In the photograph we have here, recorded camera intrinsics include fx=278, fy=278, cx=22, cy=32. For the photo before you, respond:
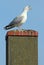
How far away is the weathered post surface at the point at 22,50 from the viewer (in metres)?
7.34

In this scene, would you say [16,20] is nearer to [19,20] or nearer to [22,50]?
[19,20]

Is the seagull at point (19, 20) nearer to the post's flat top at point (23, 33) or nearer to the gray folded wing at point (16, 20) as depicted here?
the gray folded wing at point (16, 20)

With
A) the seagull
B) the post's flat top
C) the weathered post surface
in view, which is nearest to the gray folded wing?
the seagull

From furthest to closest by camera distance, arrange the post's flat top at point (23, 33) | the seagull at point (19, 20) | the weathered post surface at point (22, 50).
→ 1. the seagull at point (19, 20)
2. the post's flat top at point (23, 33)
3. the weathered post surface at point (22, 50)

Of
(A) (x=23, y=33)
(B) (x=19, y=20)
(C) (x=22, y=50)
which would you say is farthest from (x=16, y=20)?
(C) (x=22, y=50)

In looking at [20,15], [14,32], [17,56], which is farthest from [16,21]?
[17,56]

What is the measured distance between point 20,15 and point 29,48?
219 centimetres

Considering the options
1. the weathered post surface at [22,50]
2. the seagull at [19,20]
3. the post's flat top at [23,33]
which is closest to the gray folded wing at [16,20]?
the seagull at [19,20]

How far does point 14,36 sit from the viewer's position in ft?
25.2

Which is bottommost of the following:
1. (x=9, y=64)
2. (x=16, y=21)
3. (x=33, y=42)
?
(x=9, y=64)

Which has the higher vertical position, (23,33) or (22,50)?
(23,33)

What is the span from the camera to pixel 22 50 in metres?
7.41

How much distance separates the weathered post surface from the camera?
7.34 m

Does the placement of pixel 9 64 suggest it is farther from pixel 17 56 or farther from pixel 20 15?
pixel 20 15
